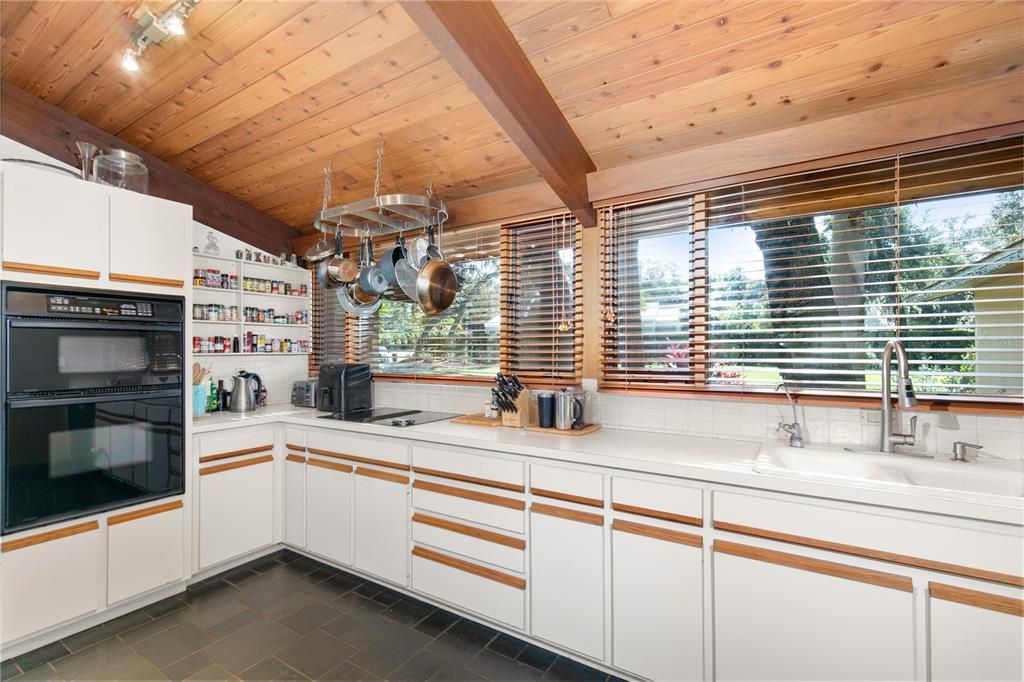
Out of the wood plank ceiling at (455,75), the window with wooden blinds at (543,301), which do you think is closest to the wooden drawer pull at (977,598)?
the window with wooden blinds at (543,301)

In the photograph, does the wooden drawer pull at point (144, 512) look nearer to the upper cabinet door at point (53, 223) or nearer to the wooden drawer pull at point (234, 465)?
the wooden drawer pull at point (234, 465)

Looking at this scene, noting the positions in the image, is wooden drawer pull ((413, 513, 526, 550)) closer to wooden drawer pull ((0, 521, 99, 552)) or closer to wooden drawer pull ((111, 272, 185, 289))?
wooden drawer pull ((0, 521, 99, 552))

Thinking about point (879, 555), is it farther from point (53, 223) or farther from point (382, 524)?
point (53, 223)

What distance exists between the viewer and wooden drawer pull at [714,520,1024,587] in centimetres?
127

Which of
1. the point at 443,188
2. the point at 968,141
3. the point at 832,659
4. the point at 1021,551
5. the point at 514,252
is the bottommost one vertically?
the point at 832,659

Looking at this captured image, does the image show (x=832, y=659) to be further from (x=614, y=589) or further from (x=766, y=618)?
(x=614, y=589)

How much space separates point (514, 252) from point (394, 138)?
937 mm

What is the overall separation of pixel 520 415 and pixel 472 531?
63cm

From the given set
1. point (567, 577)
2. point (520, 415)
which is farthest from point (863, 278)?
point (567, 577)

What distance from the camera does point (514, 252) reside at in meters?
2.90

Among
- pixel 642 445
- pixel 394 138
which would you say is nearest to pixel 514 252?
pixel 394 138

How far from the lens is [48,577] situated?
2047 mm

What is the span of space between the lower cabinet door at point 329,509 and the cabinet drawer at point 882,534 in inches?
77.8

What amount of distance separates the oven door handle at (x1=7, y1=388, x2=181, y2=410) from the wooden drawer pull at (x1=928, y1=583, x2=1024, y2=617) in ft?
10.8
